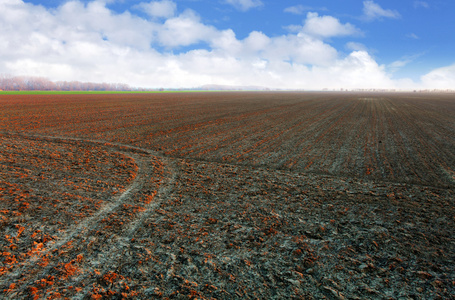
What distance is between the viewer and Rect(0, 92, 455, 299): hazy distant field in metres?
3.44

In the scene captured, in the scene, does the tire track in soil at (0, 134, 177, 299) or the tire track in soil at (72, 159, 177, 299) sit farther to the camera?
the tire track in soil at (0, 134, 177, 299)

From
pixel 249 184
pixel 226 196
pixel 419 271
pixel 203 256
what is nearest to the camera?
pixel 419 271

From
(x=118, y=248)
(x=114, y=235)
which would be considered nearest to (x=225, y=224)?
(x=118, y=248)

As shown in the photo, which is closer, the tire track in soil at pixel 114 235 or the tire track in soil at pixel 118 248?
the tire track in soil at pixel 118 248

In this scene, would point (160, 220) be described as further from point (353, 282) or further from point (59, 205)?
point (353, 282)

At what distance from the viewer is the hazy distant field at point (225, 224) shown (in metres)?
3.44

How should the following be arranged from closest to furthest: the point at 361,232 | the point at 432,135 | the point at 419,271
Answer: the point at 419,271 < the point at 361,232 < the point at 432,135

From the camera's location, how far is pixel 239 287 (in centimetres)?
336

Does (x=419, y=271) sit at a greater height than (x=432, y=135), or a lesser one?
lesser

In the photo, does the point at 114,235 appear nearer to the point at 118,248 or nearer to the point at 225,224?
the point at 118,248

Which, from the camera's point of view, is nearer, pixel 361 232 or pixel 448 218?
pixel 361 232

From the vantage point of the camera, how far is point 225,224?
490cm

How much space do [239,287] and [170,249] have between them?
1.40 meters

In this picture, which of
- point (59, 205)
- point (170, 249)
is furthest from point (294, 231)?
point (59, 205)
